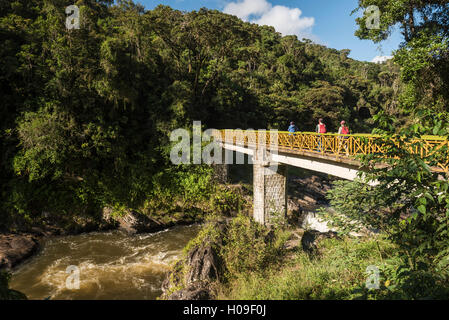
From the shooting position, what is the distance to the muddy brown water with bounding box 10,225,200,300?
27.4 ft

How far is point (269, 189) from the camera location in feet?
42.4

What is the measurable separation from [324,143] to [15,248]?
1451cm

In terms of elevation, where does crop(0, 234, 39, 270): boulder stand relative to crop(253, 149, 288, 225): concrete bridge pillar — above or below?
below

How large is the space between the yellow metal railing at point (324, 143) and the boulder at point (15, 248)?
12.3m

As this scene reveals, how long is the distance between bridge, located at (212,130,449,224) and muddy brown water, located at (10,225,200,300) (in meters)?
5.06

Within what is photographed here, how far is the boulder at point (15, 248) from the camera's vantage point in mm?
9656

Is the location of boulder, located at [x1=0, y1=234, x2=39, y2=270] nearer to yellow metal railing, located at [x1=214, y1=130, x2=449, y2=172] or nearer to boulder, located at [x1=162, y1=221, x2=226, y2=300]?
boulder, located at [x1=162, y1=221, x2=226, y2=300]

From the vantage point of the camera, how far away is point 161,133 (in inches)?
704

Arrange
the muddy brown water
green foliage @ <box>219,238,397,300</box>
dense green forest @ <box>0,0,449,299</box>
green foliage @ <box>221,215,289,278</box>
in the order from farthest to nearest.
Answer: the muddy brown water, green foliage @ <box>221,215,289,278</box>, dense green forest @ <box>0,0,449,299</box>, green foliage @ <box>219,238,397,300</box>

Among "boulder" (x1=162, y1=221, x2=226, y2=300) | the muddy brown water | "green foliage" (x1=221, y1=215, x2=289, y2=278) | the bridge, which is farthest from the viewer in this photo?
the muddy brown water

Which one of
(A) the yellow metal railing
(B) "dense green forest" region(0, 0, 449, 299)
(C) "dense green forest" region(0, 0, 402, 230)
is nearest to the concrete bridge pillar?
(A) the yellow metal railing

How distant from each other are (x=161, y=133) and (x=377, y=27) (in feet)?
48.3

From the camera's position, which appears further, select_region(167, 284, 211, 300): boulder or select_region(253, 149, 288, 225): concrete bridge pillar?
select_region(253, 149, 288, 225): concrete bridge pillar
